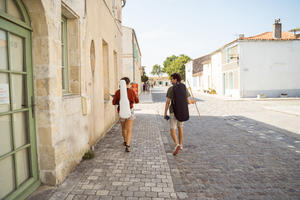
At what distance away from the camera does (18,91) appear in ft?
9.50

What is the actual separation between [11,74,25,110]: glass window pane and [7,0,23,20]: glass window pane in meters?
0.76

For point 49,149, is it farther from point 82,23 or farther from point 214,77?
point 214,77

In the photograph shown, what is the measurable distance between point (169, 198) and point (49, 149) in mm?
1853

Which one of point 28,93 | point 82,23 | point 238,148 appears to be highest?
point 82,23

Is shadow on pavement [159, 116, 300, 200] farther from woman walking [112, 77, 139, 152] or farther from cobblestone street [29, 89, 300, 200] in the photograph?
woman walking [112, 77, 139, 152]

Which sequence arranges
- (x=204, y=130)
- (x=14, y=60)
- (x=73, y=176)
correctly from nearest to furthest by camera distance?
1. (x=14, y=60)
2. (x=73, y=176)
3. (x=204, y=130)

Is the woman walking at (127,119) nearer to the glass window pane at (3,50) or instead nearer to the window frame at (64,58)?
the window frame at (64,58)

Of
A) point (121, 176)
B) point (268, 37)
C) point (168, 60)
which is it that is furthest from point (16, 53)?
point (168, 60)

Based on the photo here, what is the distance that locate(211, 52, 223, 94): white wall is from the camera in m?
28.8

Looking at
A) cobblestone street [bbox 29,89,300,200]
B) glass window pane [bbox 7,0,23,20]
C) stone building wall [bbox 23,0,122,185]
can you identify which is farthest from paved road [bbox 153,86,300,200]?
glass window pane [bbox 7,0,23,20]

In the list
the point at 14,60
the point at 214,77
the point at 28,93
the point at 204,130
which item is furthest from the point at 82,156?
the point at 214,77

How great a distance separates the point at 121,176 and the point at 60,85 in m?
1.79

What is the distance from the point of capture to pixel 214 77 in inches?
1231

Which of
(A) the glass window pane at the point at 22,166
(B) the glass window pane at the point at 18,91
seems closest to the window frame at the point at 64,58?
(B) the glass window pane at the point at 18,91
